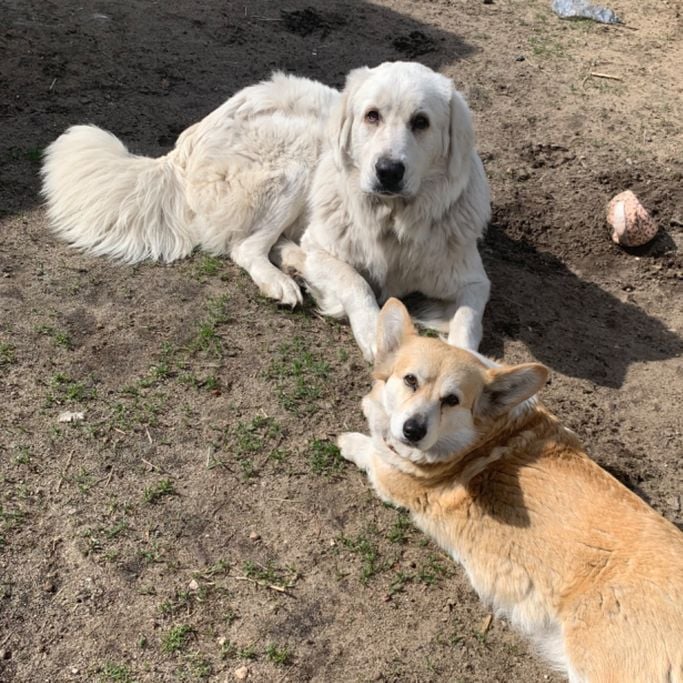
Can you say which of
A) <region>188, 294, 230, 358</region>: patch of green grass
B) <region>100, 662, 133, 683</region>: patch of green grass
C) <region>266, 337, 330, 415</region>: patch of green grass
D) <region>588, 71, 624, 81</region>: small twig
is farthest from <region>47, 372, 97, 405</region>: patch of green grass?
<region>588, 71, 624, 81</region>: small twig

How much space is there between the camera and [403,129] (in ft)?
13.1

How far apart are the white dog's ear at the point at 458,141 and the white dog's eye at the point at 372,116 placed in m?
0.43

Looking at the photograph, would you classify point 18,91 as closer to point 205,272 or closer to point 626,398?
point 205,272

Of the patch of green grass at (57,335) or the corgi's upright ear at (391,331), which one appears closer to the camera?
the corgi's upright ear at (391,331)

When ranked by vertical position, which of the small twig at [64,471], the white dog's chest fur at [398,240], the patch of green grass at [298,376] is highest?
the white dog's chest fur at [398,240]

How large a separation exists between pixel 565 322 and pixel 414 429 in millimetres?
2140

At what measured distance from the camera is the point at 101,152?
16.0ft

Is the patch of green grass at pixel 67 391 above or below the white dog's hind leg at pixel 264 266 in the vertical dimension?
below

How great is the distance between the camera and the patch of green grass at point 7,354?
3.76m

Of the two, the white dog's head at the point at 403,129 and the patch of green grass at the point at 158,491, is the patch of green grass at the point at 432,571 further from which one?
the white dog's head at the point at 403,129

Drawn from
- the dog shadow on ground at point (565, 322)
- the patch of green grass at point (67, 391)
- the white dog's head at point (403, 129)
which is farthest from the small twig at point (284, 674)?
the white dog's head at point (403, 129)

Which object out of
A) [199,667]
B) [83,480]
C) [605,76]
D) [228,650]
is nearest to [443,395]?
[228,650]

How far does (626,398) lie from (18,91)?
5247 mm

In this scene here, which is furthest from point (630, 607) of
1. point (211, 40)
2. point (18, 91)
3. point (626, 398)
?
point (211, 40)
